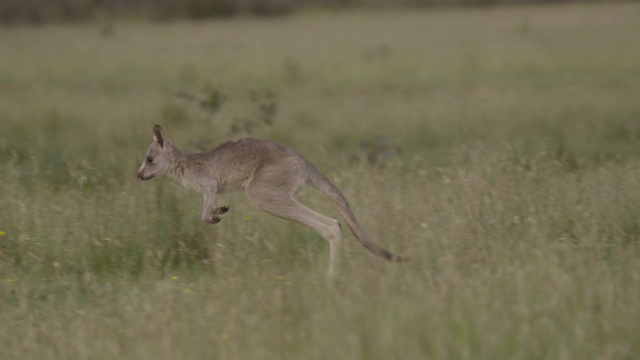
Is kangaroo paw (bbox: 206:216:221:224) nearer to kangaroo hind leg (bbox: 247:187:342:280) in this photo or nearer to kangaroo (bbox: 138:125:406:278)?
kangaroo (bbox: 138:125:406:278)

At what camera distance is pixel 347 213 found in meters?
6.90

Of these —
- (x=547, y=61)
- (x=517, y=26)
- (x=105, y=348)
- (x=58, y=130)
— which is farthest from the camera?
(x=517, y=26)

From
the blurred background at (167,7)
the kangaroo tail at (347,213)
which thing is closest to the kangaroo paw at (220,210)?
the kangaroo tail at (347,213)

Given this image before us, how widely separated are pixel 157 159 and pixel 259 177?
994 mm

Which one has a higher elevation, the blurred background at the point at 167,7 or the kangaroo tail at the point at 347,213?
the kangaroo tail at the point at 347,213

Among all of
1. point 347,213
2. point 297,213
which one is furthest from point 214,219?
point 347,213

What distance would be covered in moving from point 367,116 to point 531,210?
740 centimetres

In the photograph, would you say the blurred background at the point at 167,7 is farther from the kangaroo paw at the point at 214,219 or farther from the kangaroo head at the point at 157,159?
the kangaroo paw at the point at 214,219

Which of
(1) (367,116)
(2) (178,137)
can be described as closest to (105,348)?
(2) (178,137)

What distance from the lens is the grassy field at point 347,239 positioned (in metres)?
5.16

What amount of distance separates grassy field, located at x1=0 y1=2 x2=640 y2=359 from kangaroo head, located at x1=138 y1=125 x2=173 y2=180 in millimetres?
196

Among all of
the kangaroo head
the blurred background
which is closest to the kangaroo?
the kangaroo head

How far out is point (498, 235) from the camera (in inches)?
280

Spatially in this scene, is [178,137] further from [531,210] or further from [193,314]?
[193,314]
